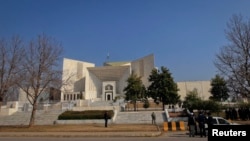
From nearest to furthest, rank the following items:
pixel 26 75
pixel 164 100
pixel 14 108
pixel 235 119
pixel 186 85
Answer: pixel 26 75
pixel 235 119
pixel 164 100
pixel 14 108
pixel 186 85

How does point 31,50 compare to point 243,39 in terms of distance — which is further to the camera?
point 31,50

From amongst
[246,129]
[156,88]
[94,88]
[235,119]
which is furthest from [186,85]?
[246,129]

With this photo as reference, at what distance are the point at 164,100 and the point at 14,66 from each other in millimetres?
23812

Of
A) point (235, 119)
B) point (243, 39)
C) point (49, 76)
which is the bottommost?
point (235, 119)

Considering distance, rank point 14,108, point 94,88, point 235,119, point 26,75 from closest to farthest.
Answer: point 26,75 → point 235,119 → point 14,108 → point 94,88

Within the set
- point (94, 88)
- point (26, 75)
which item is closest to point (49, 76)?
point (26, 75)

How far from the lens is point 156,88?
136ft

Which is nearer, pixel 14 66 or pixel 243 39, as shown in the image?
pixel 243 39

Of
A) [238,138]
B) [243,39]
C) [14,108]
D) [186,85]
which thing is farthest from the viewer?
[186,85]

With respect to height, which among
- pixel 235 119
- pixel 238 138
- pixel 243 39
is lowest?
pixel 235 119

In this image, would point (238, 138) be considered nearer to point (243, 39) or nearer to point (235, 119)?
point (243, 39)

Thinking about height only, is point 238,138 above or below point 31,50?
below

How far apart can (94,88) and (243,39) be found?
220 feet

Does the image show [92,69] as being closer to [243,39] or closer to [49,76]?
[49,76]
